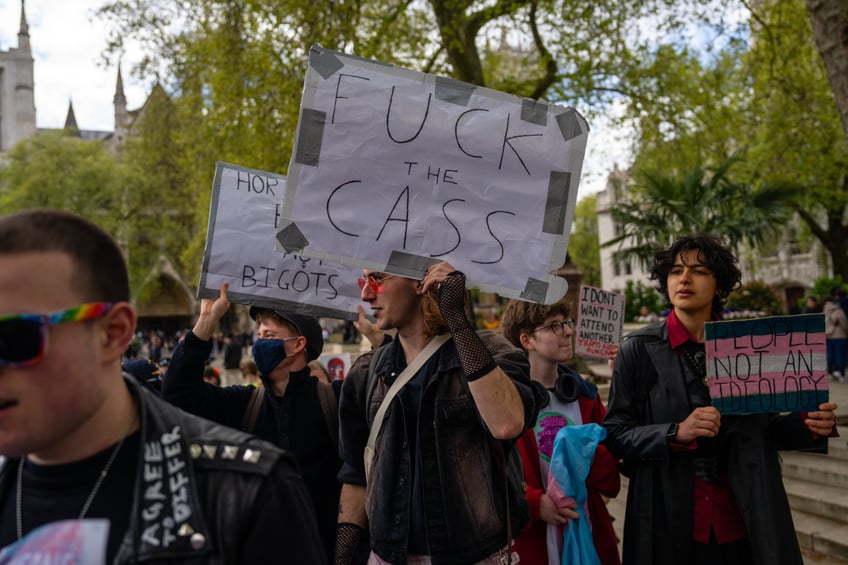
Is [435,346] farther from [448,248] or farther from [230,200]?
[230,200]

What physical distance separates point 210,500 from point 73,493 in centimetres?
26

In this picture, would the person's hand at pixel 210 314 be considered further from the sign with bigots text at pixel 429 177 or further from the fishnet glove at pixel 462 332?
the fishnet glove at pixel 462 332

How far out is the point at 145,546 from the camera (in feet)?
4.07

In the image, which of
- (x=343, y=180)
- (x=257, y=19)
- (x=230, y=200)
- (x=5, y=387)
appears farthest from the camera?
(x=257, y=19)

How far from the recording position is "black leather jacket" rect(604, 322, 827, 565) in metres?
2.75

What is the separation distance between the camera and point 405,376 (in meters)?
2.52

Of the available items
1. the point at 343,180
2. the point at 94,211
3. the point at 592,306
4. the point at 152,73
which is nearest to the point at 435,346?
the point at 343,180

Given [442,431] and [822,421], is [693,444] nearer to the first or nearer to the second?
[822,421]

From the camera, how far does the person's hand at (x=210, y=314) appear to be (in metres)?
3.14

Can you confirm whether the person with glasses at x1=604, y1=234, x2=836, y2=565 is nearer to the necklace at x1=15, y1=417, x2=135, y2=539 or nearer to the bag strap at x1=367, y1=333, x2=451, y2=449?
the bag strap at x1=367, y1=333, x2=451, y2=449

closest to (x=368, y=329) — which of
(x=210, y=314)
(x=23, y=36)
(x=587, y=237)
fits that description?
(x=210, y=314)

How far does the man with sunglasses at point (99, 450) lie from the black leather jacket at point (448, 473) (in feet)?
3.23

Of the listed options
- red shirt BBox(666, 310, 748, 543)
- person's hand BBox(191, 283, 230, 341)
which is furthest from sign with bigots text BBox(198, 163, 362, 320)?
red shirt BBox(666, 310, 748, 543)

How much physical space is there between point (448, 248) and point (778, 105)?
17148mm
